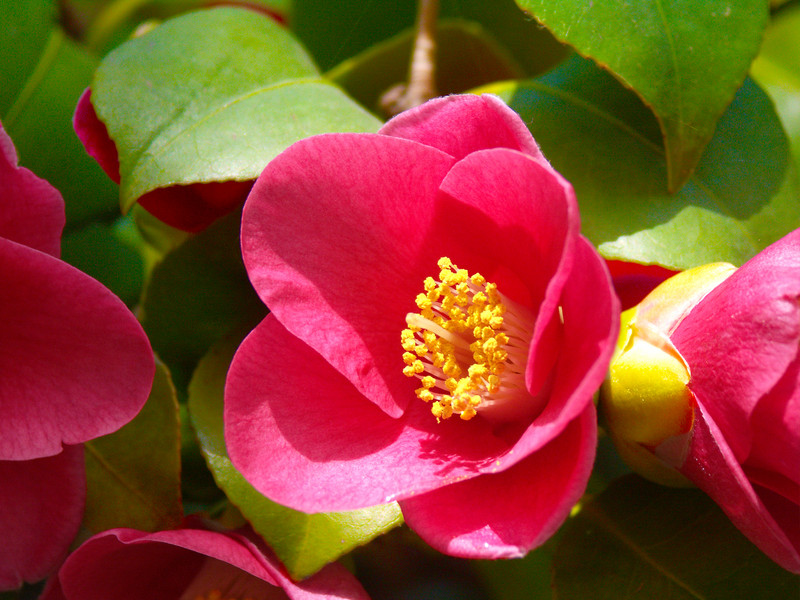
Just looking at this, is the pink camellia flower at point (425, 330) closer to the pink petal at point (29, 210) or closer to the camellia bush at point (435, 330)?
the camellia bush at point (435, 330)

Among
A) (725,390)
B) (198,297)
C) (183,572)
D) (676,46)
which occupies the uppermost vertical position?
(676,46)

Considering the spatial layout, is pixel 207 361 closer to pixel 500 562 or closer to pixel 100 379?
pixel 100 379

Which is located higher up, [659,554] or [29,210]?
[29,210]

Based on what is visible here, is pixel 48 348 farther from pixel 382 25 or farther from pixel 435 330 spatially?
pixel 382 25

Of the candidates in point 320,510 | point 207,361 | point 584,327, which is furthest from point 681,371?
point 207,361

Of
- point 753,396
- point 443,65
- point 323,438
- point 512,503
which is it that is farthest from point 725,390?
point 443,65

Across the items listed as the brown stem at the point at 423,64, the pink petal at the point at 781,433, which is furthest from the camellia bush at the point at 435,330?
the brown stem at the point at 423,64

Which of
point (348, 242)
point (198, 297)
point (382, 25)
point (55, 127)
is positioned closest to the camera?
point (348, 242)

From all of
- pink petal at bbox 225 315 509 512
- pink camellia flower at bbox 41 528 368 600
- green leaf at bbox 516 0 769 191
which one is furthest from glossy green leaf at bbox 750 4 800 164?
pink camellia flower at bbox 41 528 368 600
